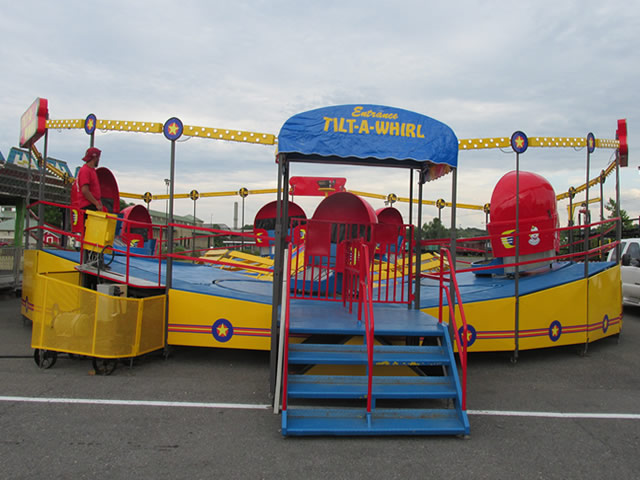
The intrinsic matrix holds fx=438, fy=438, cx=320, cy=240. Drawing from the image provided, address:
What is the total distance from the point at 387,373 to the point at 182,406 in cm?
234

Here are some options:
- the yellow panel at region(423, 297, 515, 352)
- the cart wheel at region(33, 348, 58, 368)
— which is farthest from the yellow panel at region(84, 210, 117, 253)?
the yellow panel at region(423, 297, 515, 352)

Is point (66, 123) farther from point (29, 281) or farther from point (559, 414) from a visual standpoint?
point (559, 414)

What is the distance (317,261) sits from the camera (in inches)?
287

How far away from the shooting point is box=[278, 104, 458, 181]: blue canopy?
520 centimetres

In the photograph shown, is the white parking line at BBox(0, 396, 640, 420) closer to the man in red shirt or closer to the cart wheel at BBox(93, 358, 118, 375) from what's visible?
the cart wheel at BBox(93, 358, 118, 375)

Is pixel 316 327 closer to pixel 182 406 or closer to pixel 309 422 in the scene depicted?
pixel 309 422

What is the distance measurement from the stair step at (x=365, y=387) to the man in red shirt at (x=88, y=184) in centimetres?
494

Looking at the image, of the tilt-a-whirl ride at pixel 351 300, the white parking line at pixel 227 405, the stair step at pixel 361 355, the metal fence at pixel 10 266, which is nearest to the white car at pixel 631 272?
the tilt-a-whirl ride at pixel 351 300

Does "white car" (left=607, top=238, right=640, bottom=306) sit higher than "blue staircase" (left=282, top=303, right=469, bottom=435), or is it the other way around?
"white car" (left=607, top=238, right=640, bottom=306)

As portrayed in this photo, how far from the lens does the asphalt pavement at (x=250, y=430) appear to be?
3.47m

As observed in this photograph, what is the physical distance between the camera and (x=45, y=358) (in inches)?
230

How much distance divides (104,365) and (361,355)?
11.3 feet

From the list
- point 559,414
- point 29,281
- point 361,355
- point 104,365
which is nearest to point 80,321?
point 104,365

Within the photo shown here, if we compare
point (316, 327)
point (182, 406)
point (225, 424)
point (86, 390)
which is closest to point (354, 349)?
point (316, 327)
